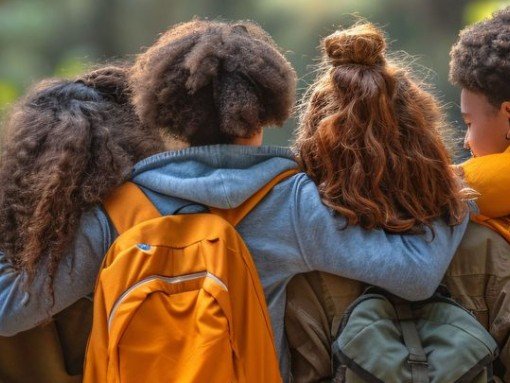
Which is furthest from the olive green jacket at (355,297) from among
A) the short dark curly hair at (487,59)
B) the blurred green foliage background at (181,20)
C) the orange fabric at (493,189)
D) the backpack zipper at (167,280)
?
the blurred green foliage background at (181,20)

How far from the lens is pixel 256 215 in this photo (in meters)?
2.08

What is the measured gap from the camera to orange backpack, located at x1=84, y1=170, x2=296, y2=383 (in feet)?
6.18

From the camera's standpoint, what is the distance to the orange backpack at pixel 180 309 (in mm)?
1884

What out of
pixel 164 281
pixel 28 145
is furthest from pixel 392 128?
pixel 28 145

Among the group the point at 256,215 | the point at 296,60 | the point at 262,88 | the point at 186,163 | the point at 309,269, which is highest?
the point at 262,88

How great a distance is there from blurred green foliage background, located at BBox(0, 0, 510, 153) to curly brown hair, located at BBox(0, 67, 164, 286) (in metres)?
3.25

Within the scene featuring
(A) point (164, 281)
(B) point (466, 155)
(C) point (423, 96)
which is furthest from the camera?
(B) point (466, 155)

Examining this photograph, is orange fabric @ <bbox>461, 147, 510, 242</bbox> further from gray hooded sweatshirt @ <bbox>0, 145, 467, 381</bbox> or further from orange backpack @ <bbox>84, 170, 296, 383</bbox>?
orange backpack @ <bbox>84, 170, 296, 383</bbox>

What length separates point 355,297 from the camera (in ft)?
6.93

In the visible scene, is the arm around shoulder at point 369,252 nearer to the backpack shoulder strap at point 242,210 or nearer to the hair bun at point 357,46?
the backpack shoulder strap at point 242,210

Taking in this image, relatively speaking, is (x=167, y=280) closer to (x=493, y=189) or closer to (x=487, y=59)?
(x=493, y=189)

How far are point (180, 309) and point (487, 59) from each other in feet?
3.55

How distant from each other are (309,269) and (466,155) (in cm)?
80

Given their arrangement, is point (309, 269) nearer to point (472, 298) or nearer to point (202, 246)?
point (202, 246)
